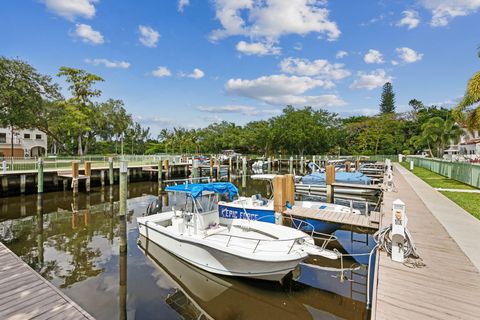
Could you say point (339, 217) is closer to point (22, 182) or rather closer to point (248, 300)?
point (248, 300)

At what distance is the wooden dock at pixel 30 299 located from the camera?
4.50 m

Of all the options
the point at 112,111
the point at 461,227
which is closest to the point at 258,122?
the point at 112,111

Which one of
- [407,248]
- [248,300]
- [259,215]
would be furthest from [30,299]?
[259,215]

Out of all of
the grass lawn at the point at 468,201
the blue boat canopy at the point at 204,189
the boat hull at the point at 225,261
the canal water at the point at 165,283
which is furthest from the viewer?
the grass lawn at the point at 468,201

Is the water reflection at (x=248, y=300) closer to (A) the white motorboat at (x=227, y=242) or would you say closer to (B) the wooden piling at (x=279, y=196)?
(A) the white motorboat at (x=227, y=242)

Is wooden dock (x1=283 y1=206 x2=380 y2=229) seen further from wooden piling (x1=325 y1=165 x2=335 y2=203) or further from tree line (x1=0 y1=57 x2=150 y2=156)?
tree line (x1=0 y1=57 x2=150 y2=156)

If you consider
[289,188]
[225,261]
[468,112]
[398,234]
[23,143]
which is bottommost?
[225,261]

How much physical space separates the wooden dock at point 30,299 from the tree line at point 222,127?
22025 mm

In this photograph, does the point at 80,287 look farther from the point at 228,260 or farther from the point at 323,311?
the point at 323,311

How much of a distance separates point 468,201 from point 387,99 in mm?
92581

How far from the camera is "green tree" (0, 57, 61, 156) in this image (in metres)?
29.5

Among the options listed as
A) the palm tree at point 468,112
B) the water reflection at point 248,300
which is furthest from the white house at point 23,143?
the palm tree at point 468,112

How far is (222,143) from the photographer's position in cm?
7056

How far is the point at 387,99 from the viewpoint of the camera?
94.5 m
